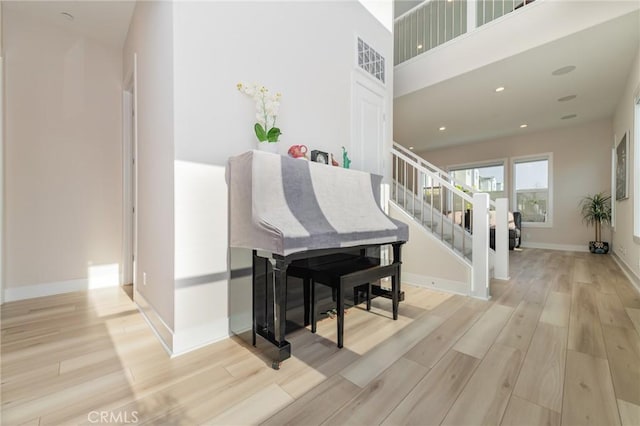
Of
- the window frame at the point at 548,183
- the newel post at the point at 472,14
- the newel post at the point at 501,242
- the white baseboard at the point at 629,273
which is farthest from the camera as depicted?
the window frame at the point at 548,183

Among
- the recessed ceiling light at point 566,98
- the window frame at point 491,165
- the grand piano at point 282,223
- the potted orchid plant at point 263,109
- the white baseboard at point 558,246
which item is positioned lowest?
the white baseboard at point 558,246

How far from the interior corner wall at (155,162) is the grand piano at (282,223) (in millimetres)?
412

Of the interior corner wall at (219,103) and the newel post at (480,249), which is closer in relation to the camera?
the interior corner wall at (219,103)

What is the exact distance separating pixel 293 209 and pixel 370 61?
264cm

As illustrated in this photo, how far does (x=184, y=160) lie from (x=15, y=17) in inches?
116

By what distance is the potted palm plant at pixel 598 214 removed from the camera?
5.48 metres

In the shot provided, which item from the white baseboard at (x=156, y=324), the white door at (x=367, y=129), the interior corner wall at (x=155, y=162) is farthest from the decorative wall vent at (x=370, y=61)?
the white baseboard at (x=156, y=324)

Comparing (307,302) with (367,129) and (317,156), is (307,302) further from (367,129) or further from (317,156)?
(367,129)

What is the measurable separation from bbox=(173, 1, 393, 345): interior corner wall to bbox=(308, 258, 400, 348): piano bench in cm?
64

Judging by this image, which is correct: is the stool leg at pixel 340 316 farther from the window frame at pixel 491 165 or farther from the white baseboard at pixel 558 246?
the window frame at pixel 491 165

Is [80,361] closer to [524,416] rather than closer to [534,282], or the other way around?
[524,416]

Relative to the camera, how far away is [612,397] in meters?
1.25

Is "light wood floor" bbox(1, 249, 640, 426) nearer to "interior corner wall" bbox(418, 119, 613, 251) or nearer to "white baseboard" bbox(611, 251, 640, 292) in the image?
"white baseboard" bbox(611, 251, 640, 292)

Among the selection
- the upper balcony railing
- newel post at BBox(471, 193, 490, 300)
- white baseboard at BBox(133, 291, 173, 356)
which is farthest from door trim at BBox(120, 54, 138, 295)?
the upper balcony railing
